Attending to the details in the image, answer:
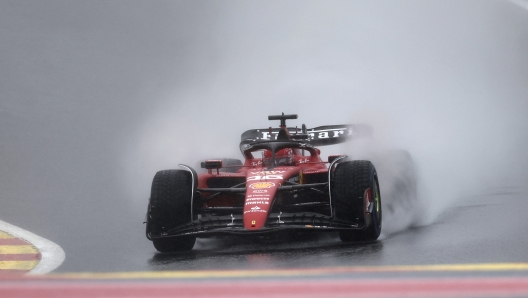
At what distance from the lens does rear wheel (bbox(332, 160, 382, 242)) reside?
8016mm

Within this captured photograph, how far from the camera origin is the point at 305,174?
911 centimetres

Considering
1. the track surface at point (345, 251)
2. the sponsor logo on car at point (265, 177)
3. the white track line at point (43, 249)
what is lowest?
the track surface at point (345, 251)

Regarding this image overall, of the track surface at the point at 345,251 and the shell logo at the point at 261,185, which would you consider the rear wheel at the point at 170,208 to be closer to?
the track surface at the point at 345,251

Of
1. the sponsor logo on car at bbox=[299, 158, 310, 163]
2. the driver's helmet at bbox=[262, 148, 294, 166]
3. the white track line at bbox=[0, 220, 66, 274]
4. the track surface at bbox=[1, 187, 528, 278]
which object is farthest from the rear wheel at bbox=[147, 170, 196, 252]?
the sponsor logo on car at bbox=[299, 158, 310, 163]

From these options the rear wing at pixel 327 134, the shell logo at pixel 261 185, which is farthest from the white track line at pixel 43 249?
the rear wing at pixel 327 134

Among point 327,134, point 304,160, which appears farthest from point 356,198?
point 327,134

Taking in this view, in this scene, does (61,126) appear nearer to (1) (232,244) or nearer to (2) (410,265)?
(1) (232,244)

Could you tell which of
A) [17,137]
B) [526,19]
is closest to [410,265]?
[17,137]

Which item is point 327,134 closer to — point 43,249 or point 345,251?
point 345,251

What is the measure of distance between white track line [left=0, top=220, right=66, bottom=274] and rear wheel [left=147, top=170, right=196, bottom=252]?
932 mm

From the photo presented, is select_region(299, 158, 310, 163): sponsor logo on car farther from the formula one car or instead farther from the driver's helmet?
the formula one car

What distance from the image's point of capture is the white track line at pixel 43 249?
7.20m

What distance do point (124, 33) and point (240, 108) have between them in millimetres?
3328

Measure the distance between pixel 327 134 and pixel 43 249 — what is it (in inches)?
193
